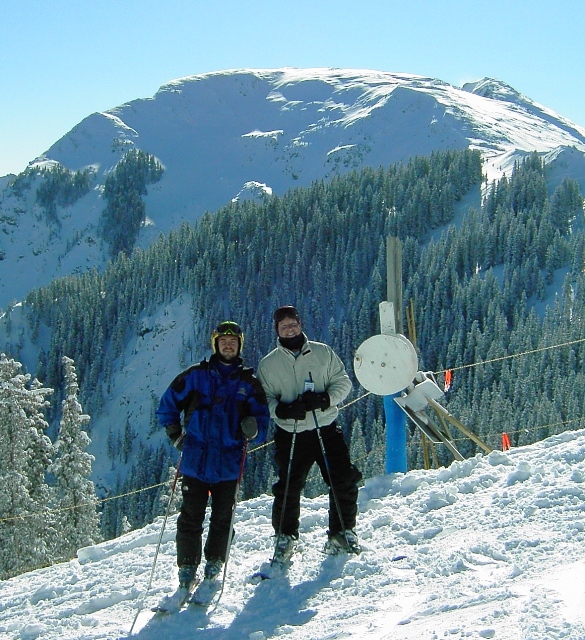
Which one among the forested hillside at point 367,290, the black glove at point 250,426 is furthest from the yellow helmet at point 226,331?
the forested hillside at point 367,290

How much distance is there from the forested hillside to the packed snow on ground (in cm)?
4761

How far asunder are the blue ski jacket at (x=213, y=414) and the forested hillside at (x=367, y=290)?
4913 cm

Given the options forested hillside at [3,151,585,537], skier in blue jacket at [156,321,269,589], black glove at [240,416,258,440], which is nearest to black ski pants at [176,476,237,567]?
skier in blue jacket at [156,321,269,589]

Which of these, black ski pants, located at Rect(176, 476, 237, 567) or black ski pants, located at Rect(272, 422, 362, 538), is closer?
black ski pants, located at Rect(176, 476, 237, 567)

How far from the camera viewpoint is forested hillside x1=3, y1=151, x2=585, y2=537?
65.1 metres

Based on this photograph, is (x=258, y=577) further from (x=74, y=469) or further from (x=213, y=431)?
(x=74, y=469)

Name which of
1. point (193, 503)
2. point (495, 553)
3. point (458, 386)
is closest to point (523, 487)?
point (495, 553)

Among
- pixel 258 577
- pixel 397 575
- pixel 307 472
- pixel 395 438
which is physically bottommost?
pixel 258 577

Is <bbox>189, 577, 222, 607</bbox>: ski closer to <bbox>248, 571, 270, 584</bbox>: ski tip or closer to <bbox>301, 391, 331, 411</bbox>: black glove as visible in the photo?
<bbox>248, 571, 270, 584</bbox>: ski tip

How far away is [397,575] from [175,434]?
197 cm

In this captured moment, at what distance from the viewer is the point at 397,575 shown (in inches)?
189

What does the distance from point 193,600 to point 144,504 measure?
6229cm

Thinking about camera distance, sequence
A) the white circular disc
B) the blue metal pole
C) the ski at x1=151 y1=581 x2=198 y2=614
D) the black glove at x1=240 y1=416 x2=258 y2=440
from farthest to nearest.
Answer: the blue metal pole → the white circular disc → the black glove at x1=240 y1=416 x2=258 y2=440 → the ski at x1=151 y1=581 x2=198 y2=614

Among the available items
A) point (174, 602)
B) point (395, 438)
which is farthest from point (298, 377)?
point (395, 438)
